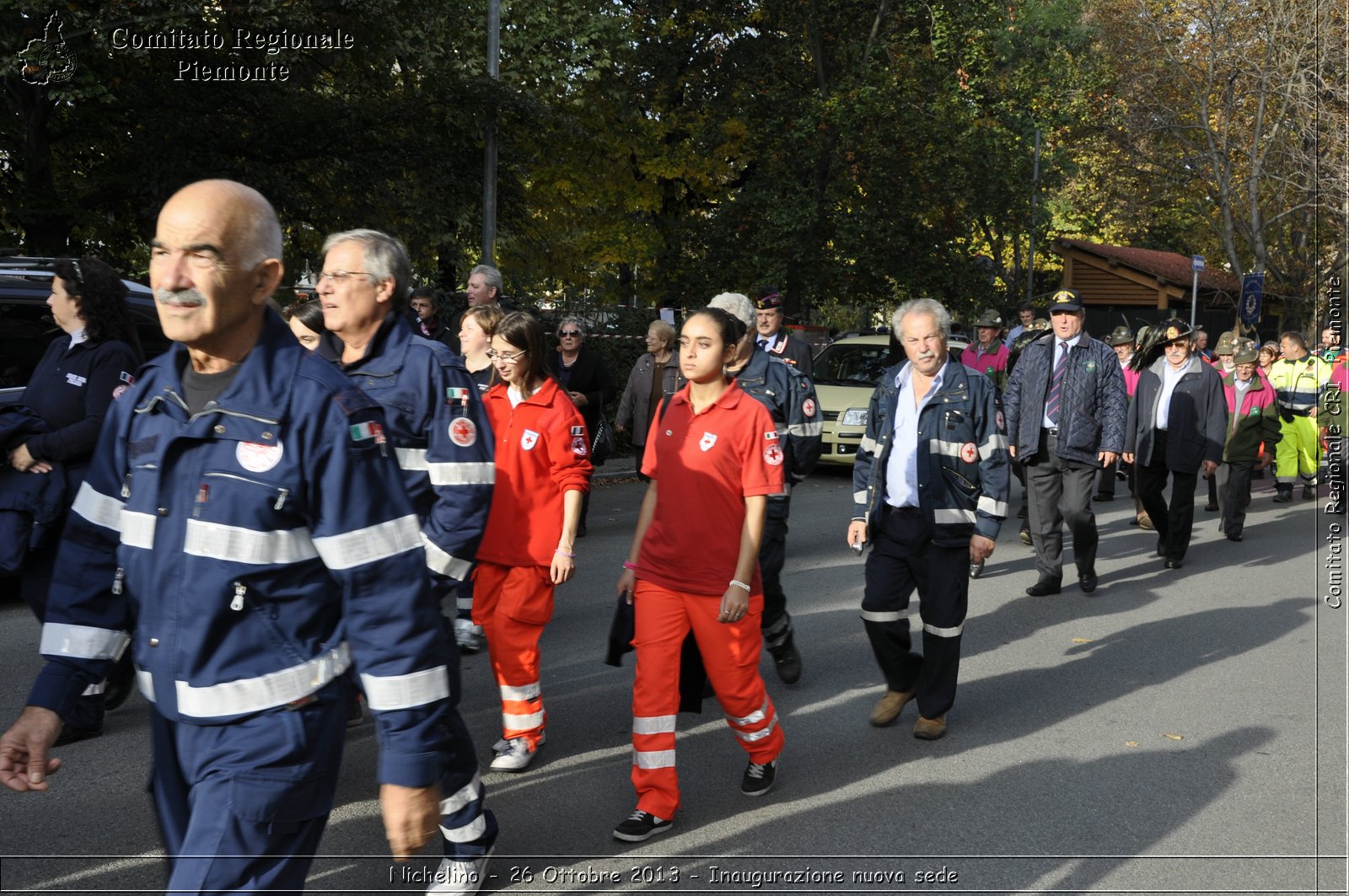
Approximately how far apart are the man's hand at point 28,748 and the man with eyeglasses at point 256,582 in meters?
0.24

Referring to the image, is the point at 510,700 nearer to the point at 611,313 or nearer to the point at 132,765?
the point at 132,765

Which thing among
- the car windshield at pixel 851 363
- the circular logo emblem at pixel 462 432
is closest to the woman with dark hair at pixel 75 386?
the circular logo emblem at pixel 462 432

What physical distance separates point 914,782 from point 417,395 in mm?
2545

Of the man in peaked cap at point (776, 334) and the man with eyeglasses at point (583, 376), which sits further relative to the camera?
the man with eyeglasses at point (583, 376)

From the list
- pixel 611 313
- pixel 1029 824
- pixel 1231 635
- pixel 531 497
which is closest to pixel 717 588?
pixel 531 497

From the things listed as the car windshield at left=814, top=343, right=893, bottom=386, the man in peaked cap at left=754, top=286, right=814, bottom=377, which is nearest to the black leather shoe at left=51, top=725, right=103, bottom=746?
the man in peaked cap at left=754, top=286, right=814, bottom=377

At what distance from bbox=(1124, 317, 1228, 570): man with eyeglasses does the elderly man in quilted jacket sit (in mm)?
1842

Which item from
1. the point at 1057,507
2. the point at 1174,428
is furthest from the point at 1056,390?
the point at 1174,428

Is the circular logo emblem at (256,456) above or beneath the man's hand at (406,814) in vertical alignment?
above

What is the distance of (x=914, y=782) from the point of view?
5.15m

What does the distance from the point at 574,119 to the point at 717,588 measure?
1601 cm

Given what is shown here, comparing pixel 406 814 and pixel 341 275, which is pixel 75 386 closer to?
pixel 341 275

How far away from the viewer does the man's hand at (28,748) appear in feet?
8.09

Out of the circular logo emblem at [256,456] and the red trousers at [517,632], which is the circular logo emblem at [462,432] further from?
the circular logo emblem at [256,456]
